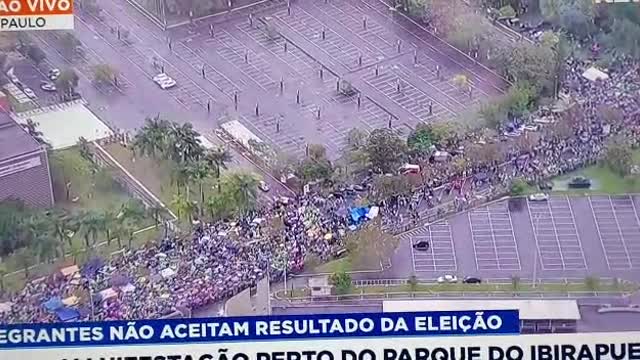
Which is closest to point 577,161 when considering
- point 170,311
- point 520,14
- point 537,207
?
point 537,207

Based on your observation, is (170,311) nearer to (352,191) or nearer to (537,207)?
(352,191)

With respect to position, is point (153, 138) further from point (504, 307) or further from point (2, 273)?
point (504, 307)

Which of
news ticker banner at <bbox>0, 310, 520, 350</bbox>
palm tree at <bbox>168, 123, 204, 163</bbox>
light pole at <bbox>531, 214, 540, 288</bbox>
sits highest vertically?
palm tree at <bbox>168, 123, 204, 163</bbox>

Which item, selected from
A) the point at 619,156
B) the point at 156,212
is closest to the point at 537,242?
the point at 619,156

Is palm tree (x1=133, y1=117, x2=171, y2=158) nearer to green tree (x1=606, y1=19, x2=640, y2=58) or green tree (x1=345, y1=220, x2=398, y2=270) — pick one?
green tree (x1=345, y1=220, x2=398, y2=270)

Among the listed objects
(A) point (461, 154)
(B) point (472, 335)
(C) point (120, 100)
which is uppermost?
(C) point (120, 100)

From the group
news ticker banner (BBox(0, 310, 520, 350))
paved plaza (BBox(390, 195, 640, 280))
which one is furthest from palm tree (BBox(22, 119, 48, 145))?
paved plaza (BBox(390, 195, 640, 280))

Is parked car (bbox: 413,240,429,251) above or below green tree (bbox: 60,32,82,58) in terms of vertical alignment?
below
